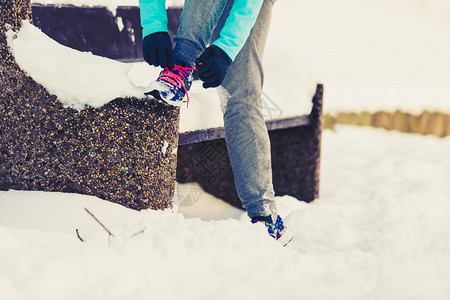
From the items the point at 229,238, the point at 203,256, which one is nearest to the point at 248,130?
the point at 229,238

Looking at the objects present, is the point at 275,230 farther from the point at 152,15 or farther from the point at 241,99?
the point at 152,15

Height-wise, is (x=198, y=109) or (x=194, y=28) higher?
(x=194, y=28)

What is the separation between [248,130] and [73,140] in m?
0.66

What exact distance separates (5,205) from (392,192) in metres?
2.09

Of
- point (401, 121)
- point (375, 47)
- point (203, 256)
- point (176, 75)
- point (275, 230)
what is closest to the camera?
point (203, 256)

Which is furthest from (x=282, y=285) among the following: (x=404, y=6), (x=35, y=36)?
(x=404, y=6)

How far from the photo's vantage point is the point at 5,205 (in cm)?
137

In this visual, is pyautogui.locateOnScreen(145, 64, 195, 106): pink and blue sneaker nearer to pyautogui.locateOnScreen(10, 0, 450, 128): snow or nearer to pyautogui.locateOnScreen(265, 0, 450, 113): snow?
pyautogui.locateOnScreen(10, 0, 450, 128): snow

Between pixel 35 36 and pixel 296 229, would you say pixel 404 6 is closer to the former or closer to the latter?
pixel 296 229

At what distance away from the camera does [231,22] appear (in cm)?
145

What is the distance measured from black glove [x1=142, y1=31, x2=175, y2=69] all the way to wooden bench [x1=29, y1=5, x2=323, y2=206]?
36cm

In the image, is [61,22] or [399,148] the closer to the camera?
[61,22]

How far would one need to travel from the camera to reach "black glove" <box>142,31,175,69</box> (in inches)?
55.8

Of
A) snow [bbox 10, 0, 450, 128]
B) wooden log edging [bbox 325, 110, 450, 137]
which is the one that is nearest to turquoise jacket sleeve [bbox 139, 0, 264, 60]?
snow [bbox 10, 0, 450, 128]
